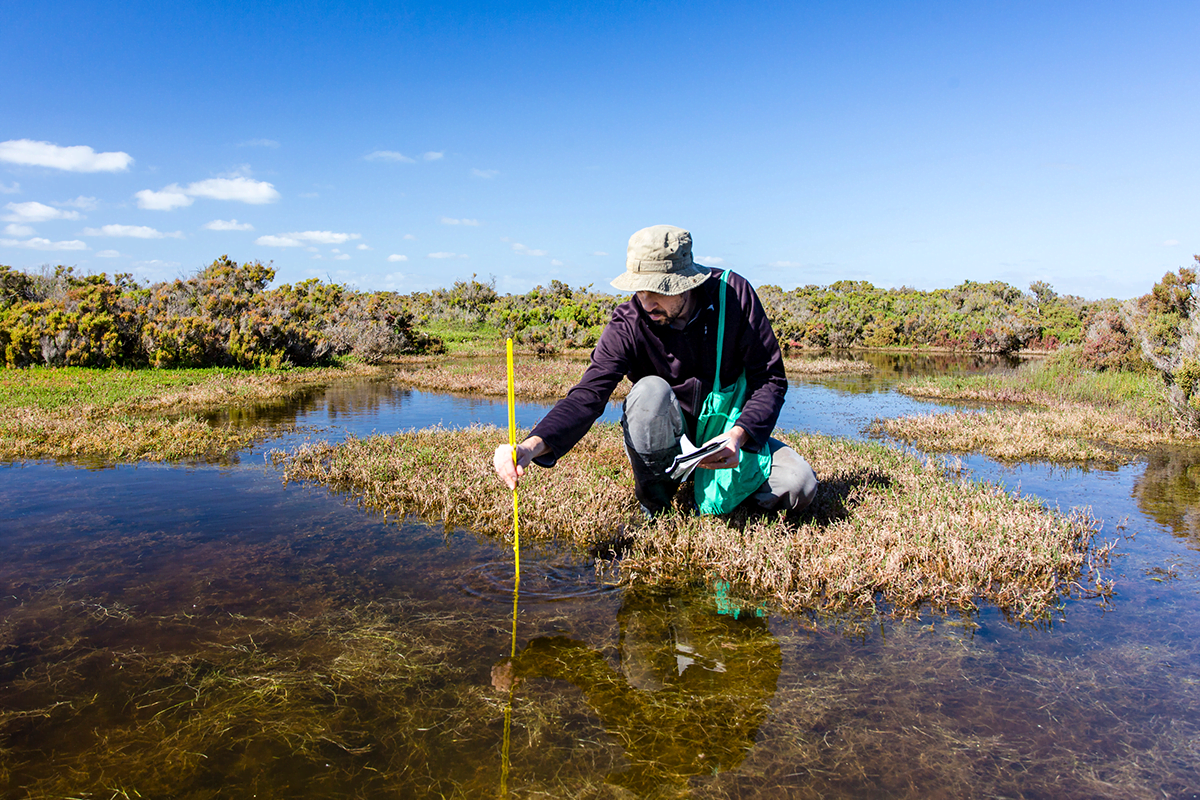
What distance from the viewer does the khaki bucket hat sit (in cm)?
382

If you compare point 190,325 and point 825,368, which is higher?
point 190,325

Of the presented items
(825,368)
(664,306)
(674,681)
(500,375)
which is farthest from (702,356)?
(825,368)

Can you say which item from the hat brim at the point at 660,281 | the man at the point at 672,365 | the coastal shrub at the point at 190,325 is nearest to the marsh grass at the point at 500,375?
the coastal shrub at the point at 190,325

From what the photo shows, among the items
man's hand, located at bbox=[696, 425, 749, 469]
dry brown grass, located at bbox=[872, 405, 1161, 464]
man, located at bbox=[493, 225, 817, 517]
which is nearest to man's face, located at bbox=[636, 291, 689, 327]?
man, located at bbox=[493, 225, 817, 517]

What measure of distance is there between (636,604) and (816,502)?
7.25ft

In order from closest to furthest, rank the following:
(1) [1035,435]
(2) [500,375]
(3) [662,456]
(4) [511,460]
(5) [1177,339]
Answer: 1. (4) [511,460]
2. (3) [662,456]
3. (1) [1035,435]
4. (5) [1177,339]
5. (2) [500,375]

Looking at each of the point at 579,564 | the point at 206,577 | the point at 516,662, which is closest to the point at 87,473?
the point at 206,577

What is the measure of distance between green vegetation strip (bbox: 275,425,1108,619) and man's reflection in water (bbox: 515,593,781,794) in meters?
0.50

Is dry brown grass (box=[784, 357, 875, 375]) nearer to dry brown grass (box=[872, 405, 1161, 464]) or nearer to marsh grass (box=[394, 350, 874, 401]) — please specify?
marsh grass (box=[394, 350, 874, 401])

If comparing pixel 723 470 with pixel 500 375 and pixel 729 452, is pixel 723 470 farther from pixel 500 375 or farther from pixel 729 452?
pixel 500 375

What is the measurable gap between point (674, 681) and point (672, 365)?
1.95 meters

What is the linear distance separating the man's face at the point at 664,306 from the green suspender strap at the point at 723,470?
0.27m

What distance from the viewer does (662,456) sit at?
172 inches

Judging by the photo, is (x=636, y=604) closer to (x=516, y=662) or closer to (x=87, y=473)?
(x=516, y=662)
